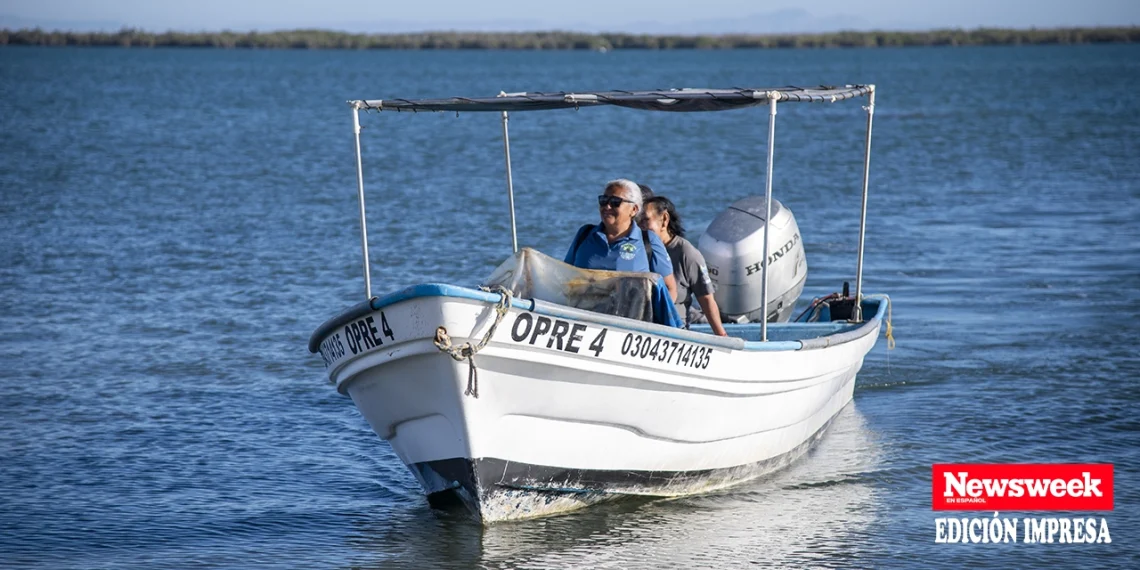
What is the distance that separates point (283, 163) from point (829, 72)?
65.4m

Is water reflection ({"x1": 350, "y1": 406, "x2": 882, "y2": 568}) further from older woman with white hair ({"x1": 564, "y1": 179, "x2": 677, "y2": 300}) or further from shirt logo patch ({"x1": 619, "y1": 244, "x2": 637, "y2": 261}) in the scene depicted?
shirt logo patch ({"x1": 619, "y1": 244, "x2": 637, "y2": 261})

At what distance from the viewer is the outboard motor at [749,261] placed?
36.8ft

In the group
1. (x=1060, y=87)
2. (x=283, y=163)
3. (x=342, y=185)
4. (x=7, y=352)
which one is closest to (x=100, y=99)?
(x=283, y=163)

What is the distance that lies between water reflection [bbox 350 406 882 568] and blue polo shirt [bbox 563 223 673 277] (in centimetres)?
148

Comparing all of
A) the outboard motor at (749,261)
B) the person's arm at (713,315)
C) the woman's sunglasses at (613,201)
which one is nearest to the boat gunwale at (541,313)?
the person's arm at (713,315)

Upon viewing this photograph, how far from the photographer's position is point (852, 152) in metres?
33.7

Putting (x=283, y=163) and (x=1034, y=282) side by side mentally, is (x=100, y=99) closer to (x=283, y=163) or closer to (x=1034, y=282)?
(x=283, y=163)

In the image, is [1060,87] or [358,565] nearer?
[358,565]

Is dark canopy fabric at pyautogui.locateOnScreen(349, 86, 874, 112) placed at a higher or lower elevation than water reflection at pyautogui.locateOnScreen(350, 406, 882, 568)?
higher

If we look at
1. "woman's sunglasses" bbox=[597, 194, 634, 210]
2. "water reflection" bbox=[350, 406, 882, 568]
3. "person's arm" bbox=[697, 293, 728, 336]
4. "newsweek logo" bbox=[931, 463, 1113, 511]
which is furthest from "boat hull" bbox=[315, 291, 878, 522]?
"newsweek logo" bbox=[931, 463, 1113, 511]

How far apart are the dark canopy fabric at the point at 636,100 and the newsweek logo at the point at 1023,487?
2.64m

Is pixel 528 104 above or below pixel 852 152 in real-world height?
above

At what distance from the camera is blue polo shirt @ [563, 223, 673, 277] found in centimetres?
824

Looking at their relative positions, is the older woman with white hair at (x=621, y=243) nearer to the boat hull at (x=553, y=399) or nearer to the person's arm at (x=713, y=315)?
the person's arm at (x=713, y=315)
